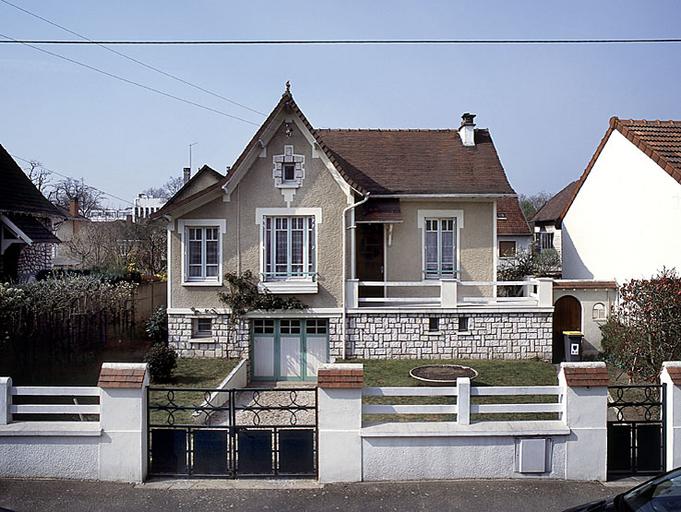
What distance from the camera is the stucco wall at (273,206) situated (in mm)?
15695

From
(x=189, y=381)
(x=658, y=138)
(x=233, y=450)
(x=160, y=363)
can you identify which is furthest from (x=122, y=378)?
(x=658, y=138)

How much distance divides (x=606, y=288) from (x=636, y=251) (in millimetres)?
1367

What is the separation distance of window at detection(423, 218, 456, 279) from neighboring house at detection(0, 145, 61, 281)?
1252cm

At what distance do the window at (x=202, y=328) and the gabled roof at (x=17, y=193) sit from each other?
8.14 metres

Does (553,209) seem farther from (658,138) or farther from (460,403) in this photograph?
(460,403)

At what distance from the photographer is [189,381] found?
13.5m

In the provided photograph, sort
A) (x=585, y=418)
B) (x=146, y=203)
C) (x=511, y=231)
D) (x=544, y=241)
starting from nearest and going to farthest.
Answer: (x=585, y=418) < (x=511, y=231) < (x=544, y=241) < (x=146, y=203)

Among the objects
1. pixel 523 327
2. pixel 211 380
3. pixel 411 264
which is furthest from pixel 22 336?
pixel 523 327

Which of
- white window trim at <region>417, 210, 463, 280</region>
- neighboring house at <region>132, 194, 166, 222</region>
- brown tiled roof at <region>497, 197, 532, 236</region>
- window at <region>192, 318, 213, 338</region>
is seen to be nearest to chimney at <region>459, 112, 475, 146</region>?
white window trim at <region>417, 210, 463, 280</region>

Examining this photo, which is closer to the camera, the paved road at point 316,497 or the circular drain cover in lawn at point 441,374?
the paved road at point 316,497

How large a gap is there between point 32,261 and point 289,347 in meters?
11.4

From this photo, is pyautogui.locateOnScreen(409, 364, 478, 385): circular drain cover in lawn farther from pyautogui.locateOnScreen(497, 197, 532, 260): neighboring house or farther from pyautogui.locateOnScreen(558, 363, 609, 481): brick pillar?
pyautogui.locateOnScreen(497, 197, 532, 260): neighboring house

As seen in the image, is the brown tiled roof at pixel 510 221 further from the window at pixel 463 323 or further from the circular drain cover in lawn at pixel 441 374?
the circular drain cover in lawn at pixel 441 374

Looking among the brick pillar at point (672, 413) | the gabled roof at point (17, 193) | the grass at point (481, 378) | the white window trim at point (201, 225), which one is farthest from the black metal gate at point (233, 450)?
the gabled roof at point (17, 193)
